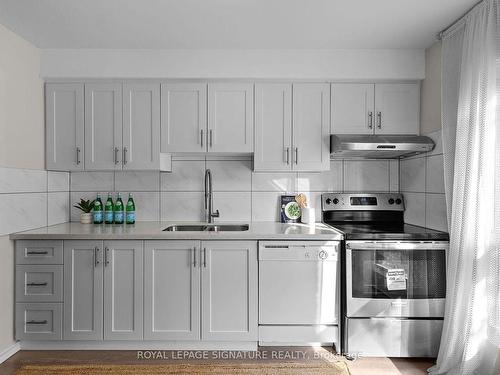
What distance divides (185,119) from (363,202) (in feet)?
5.63

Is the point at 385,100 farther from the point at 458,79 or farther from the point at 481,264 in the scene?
the point at 481,264

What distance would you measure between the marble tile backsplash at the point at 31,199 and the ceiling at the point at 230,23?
3.40 feet

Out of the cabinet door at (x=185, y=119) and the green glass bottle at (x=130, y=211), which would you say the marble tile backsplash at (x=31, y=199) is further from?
the cabinet door at (x=185, y=119)

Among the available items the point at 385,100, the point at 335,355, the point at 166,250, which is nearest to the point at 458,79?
the point at 385,100

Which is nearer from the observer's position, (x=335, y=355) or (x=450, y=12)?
(x=450, y=12)

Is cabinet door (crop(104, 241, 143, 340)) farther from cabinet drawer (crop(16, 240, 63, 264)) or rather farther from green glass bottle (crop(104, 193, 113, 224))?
green glass bottle (crop(104, 193, 113, 224))

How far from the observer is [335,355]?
271 cm

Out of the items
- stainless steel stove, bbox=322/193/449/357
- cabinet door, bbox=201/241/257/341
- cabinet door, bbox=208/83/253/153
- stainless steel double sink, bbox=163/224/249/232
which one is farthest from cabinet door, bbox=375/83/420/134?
cabinet door, bbox=201/241/257/341

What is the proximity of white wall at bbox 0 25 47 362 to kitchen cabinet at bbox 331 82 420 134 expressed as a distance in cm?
238

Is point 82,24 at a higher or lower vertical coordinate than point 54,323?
higher

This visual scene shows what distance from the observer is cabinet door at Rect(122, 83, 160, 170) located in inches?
123

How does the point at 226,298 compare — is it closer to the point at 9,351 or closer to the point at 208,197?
the point at 208,197

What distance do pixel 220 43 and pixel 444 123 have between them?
1.72 m

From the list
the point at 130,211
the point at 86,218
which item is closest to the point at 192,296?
the point at 130,211
